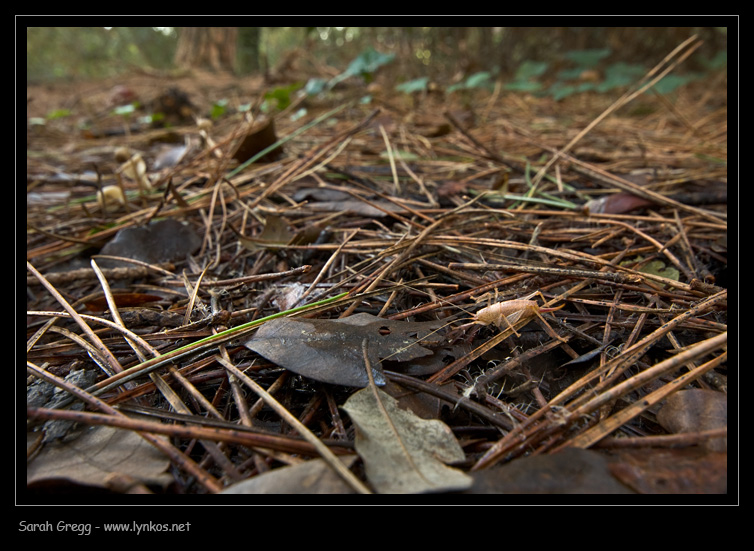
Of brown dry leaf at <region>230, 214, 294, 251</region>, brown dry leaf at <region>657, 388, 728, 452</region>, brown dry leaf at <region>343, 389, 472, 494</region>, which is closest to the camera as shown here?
brown dry leaf at <region>343, 389, 472, 494</region>

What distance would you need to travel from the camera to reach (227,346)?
2.97 feet

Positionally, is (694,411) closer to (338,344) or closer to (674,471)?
(674,471)

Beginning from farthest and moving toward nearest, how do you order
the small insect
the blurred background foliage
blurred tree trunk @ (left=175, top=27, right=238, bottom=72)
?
1. blurred tree trunk @ (left=175, top=27, right=238, bottom=72)
2. the blurred background foliage
3. the small insect

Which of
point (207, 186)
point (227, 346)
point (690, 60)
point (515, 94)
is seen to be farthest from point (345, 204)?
point (690, 60)

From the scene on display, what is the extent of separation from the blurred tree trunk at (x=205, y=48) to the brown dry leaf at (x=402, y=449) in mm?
6929

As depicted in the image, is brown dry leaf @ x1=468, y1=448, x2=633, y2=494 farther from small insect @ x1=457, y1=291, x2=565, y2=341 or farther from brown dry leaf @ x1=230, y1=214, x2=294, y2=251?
brown dry leaf @ x1=230, y1=214, x2=294, y2=251

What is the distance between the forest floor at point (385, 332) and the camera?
655 millimetres

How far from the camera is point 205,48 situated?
20.8ft

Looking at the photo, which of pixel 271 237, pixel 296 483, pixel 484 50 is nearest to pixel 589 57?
pixel 484 50

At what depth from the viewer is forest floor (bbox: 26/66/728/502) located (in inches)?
25.8

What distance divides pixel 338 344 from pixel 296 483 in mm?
284

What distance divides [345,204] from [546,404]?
1034 millimetres

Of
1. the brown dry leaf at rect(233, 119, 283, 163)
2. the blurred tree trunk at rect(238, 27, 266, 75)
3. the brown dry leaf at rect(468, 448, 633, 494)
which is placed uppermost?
the blurred tree trunk at rect(238, 27, 266, 75)

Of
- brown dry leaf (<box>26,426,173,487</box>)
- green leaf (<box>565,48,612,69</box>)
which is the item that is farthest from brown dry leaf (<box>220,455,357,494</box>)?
green leaf (<box>565,48,612,69</box>)
